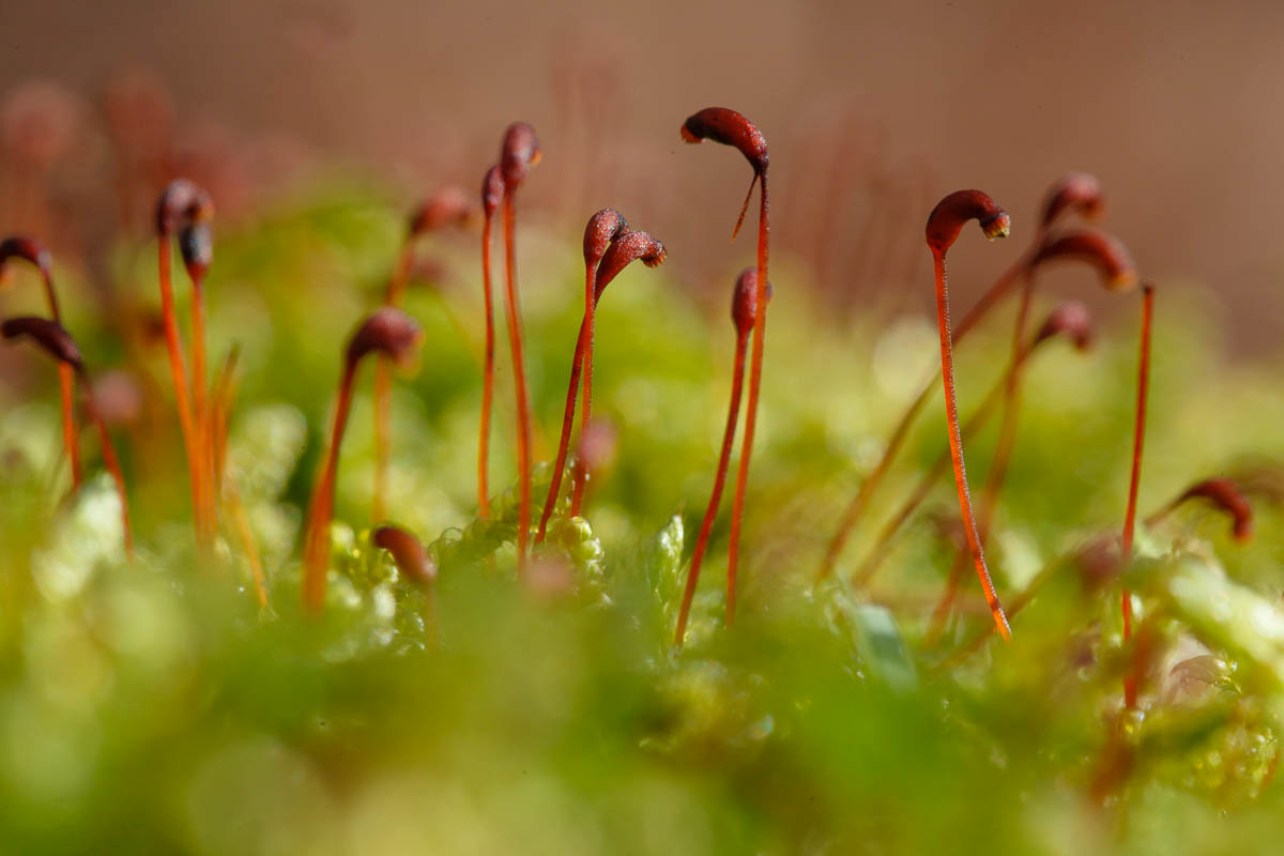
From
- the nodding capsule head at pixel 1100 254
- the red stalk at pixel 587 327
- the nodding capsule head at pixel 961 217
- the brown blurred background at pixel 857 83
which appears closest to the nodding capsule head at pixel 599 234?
the red stalk at pixel 587 327

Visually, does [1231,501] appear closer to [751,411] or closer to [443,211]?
[751,411]

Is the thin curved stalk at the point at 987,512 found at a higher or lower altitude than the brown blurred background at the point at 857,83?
lower

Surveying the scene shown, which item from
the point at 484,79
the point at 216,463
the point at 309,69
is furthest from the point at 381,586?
the point at 484,79

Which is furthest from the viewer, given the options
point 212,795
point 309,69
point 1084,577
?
point 309,69

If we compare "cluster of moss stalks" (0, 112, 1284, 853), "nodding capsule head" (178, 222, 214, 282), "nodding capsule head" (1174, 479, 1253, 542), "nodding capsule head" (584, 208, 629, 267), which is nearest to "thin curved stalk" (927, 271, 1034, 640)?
"cluster of moss stalks" (0, 112, 1284, 853)

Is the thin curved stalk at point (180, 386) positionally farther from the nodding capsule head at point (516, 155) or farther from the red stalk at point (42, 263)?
the nodding capsule head at point (516, 155)

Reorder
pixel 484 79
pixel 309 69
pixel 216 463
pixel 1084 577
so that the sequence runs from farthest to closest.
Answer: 1. pixel 484 79
2. pixel 309 69
3. pixel 216 463
4. pixel 1084 577

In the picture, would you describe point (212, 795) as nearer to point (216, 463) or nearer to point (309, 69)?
point (216, 463)

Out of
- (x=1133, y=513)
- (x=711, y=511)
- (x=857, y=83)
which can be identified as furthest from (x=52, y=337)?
(x=857, y=83)
